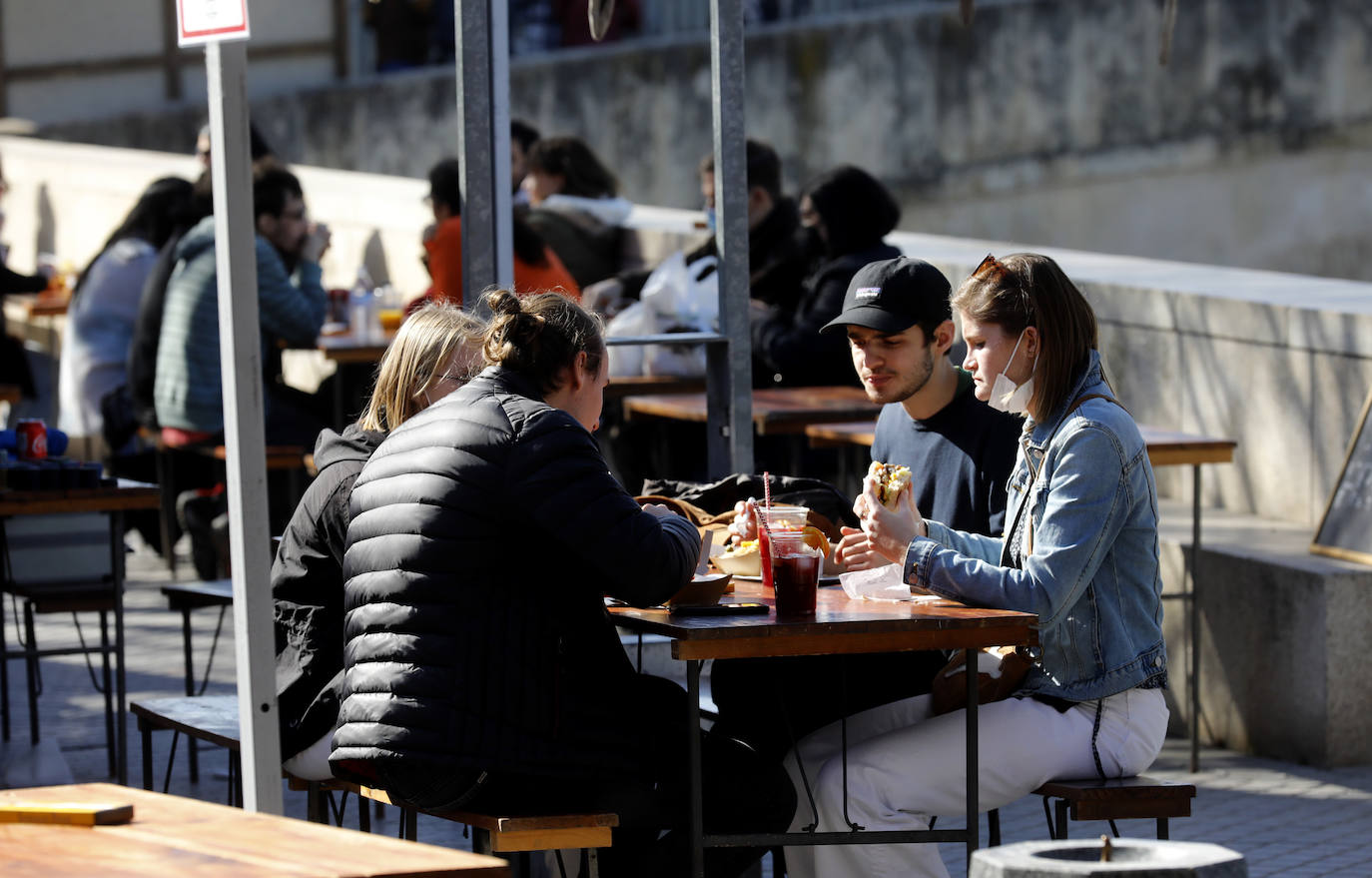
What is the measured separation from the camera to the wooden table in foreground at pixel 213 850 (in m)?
2.88

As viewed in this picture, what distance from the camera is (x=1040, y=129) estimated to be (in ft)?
71.5

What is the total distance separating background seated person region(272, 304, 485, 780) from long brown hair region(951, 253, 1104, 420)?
111 cm

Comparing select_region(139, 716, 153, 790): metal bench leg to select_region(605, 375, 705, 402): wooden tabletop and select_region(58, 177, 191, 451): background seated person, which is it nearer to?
select_region(605, 375, 705, 402): wooden tabletop

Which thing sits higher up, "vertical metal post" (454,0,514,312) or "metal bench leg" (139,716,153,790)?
"vertical metal post" (454,0,514,312)

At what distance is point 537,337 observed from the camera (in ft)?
14.1

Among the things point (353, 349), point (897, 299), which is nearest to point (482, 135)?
point (897, 299)

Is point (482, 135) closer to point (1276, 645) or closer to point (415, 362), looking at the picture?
point (415, 362)

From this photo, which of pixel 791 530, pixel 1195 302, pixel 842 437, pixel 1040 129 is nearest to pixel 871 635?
pixel 791 530

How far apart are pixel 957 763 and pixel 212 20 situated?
1.97 m

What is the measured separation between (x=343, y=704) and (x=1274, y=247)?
1888cm

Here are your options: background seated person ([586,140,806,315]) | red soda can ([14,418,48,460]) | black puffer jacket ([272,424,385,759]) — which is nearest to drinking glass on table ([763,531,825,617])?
black puffer jacket ([272,424,385,759])

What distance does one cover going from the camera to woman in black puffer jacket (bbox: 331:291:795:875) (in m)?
4.02

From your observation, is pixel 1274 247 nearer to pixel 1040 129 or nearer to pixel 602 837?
pixel 1040 129

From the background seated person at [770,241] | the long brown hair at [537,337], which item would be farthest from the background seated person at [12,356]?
the long brown hair at [537,337]
